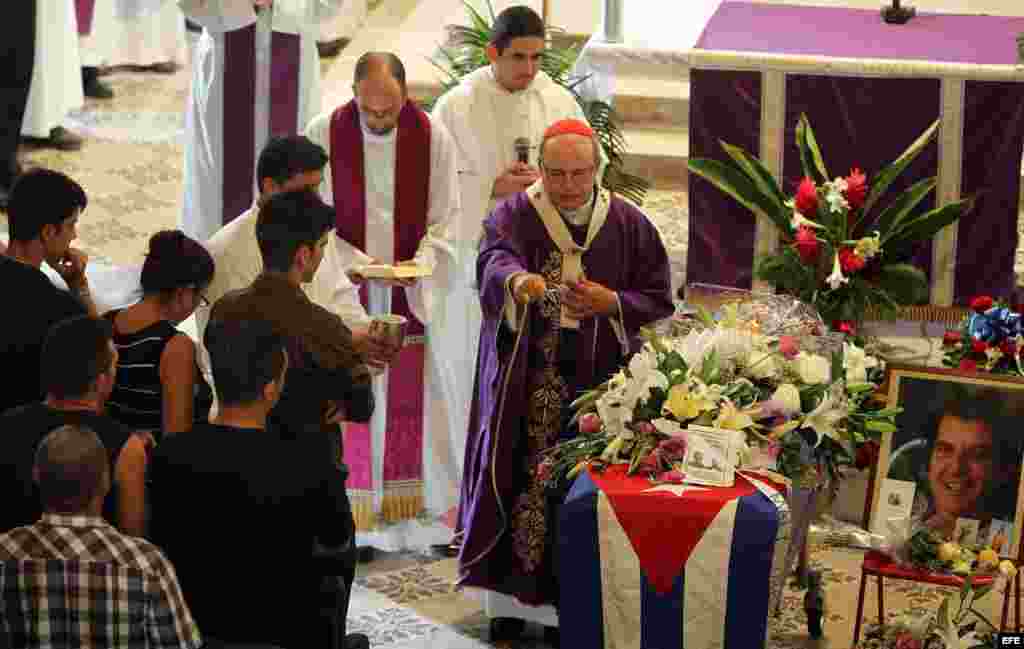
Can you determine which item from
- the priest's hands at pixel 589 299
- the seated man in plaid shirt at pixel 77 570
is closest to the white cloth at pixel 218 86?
the priest's hands at pixel 589 299

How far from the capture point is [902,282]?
709cm

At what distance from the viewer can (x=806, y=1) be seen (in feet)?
33.9

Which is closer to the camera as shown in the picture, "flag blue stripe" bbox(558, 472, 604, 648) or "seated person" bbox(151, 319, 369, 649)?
"seated person" bbox(151, 319, 369, 649)

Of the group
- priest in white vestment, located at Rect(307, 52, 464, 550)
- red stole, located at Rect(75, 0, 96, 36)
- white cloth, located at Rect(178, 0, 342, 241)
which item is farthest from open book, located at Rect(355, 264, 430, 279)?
red stole, located at Rect(75, 0, 96, 36)

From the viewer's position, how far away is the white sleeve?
8242 mm

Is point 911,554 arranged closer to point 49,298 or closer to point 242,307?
point 242,307

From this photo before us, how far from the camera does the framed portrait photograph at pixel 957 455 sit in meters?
5.93

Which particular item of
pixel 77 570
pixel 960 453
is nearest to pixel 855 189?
pixel 960 453

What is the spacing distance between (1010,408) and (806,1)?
16.1ft

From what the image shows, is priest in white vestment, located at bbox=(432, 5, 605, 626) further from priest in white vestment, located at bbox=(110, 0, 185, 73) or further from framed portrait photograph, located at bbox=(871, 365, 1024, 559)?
priest in white vestment, located at bbox=(110, 0, 185, 73)

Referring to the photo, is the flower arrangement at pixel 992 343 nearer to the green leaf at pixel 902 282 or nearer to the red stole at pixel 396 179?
the green leaf at pixel 902 282

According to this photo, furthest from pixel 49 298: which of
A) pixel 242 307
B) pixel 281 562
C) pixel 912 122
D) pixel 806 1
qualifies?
pixel 806 1

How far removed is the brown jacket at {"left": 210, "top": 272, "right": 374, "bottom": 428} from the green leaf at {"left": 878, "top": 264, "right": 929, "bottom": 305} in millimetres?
2596

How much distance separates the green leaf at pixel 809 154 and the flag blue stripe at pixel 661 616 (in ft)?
8.06
